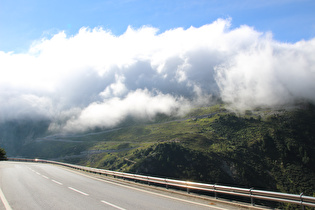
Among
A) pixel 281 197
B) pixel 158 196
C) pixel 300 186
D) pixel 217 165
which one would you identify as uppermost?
pixel 281 197

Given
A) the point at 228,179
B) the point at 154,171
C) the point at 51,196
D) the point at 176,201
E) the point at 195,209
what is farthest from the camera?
the point at 154,171

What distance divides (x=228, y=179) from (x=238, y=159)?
41.5 meters

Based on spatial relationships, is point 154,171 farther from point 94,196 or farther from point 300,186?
point 94,196

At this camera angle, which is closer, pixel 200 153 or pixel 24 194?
pixel 24 194

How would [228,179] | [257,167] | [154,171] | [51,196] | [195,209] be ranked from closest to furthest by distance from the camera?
[195,209], [51,196], [228,179], [154,171], [257,167]

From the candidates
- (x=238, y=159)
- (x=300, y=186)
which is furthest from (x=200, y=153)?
(x=300, y=186)

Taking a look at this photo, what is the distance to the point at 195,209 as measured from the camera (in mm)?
12695

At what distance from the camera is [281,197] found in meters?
12.8

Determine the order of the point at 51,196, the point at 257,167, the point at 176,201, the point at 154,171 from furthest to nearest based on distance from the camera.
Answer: the point at 257,167
the point at 154,171
the point at 51,196
the point at 176,201

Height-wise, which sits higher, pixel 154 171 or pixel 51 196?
pixel 51 196

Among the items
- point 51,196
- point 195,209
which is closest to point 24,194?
point 51,196

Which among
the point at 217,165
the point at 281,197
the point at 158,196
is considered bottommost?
the point at 217,165

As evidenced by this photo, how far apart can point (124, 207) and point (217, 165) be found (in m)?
173

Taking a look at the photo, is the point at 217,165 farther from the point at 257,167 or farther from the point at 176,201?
the point at 176,201
